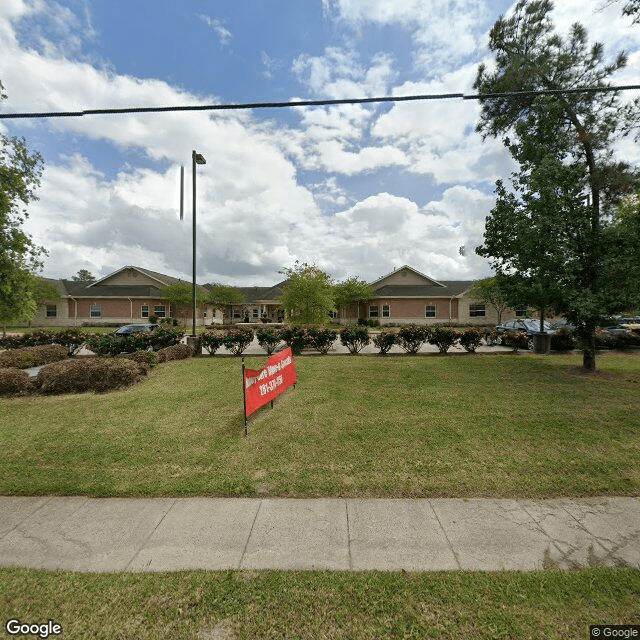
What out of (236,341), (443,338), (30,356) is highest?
(443,338)

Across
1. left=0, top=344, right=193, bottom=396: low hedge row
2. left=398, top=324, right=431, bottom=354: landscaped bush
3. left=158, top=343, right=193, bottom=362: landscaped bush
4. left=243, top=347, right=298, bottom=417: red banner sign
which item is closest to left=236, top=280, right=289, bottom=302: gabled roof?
left=158, top=343, right=193, bottom=362: landscaped bush

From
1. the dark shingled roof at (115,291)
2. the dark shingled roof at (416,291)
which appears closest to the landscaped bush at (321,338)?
the dark shingled roof at (416,291)

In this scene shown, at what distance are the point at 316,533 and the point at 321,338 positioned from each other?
39.2ft

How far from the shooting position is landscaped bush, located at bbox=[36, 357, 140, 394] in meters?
8.64

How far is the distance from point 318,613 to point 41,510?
11.7 feet

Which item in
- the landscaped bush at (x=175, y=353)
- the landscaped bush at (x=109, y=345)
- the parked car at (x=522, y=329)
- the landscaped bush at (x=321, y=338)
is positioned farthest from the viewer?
the parked car at (x=522, y=329)

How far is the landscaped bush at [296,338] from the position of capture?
15.2 metres

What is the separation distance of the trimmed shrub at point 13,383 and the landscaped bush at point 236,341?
7382mm

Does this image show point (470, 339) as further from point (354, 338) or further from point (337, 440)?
point (337, 440)

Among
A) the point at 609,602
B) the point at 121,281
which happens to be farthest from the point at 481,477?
the point at 121,281

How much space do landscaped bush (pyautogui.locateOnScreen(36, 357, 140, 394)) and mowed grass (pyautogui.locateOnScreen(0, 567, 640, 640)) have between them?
719 cm

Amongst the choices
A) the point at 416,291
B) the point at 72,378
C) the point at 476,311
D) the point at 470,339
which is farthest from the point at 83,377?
the point at 476,311

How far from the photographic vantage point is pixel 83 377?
8836mm

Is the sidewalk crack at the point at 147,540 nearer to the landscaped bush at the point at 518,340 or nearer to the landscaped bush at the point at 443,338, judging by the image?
the landscaped bush at the point at 443,338
